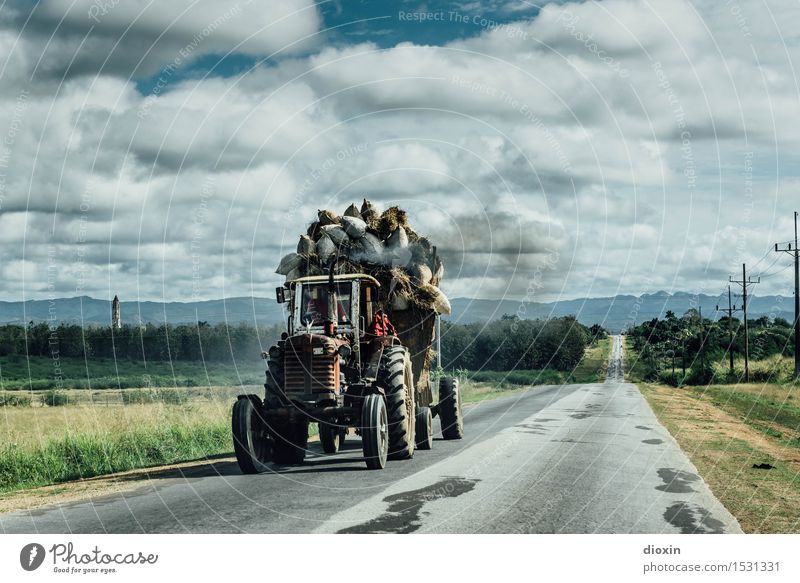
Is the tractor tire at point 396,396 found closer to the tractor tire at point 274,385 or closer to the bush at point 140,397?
the tractor tire at point 274,385

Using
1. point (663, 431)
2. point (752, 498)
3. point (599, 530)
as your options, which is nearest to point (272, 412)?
point (599, 530)

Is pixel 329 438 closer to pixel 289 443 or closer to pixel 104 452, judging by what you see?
pixel 289 443

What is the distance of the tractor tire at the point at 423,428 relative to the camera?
18562mm

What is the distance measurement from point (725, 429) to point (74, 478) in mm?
20052

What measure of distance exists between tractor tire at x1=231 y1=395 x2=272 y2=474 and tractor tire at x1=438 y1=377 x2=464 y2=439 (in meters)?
6.52

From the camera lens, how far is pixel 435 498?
11969 mm

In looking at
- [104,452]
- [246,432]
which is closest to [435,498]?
[246,432]

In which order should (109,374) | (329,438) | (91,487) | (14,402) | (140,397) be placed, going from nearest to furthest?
1. (91,487)
2. (329,438)
3. (140,397)
4. (14,402)
5. (109,374)

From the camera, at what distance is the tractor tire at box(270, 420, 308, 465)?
16.7 meters

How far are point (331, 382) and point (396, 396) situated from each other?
1.28 m

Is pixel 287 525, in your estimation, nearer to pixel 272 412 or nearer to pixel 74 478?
pixel 272 412

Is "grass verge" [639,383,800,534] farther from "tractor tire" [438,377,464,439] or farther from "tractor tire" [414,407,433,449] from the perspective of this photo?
"tractor tire" [414,407,433,449]

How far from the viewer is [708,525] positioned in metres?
10.7

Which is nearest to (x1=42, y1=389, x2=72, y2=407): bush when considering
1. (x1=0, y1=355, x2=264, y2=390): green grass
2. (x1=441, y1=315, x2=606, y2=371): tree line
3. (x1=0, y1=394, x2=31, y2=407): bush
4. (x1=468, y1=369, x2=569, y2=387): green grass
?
(x1=0, y1=394, x2=31, y2=407): bush
